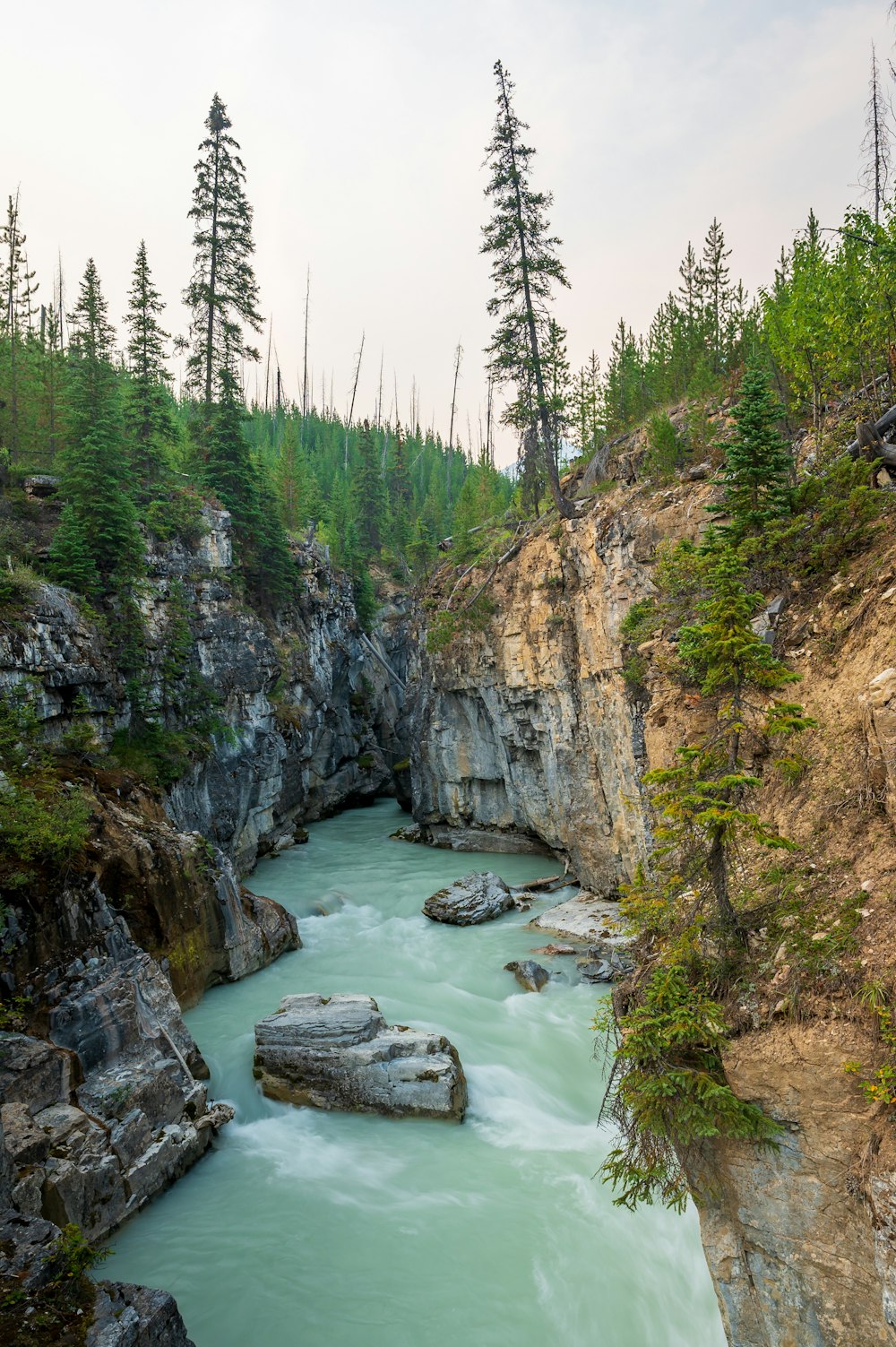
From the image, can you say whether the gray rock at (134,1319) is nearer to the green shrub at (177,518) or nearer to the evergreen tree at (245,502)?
the green shrub at (177,518)

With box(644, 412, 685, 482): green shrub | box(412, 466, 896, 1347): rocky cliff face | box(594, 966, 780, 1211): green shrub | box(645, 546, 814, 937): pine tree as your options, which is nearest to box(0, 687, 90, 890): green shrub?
box(594, 966, 780, 1211): green shrub

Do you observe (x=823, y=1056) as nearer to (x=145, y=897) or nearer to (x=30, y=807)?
(x=30, y=807)

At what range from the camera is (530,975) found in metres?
14.1

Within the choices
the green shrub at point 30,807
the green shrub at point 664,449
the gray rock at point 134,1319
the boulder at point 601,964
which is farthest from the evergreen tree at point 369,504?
the gray rock at point 134,1319

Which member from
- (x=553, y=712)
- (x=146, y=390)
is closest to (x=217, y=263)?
(x=146, y=390)

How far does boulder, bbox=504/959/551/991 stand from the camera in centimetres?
1397

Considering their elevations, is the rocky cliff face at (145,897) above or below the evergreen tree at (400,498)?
below

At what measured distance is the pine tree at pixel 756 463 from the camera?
9.41 meters

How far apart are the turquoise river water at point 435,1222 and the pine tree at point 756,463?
379 inches

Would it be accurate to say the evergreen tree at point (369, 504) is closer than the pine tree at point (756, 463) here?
No

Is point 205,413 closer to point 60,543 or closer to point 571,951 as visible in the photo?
point 60,543

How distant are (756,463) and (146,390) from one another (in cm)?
2431

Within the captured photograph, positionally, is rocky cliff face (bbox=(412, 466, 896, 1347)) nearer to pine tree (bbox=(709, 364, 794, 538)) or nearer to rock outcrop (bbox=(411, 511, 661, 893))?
pine tree (bbox=(709, 364, 794, 538))

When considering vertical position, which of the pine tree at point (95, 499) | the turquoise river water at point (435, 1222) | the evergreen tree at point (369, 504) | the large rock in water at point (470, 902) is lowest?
the turquoise river water at point (435, 1222)
